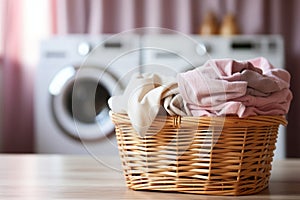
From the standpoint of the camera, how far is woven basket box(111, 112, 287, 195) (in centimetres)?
79

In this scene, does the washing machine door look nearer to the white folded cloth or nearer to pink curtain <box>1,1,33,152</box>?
the white folded cloth

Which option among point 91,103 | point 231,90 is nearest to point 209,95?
point 231,90

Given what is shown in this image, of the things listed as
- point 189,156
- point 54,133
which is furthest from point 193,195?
point 54,133

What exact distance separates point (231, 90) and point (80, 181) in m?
0.31

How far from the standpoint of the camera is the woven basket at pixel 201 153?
0.79 metres

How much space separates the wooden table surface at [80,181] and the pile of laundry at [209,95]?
11 centimetres

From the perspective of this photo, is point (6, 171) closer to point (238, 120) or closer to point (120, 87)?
point (120, 87)

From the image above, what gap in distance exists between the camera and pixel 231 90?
31.3 inches

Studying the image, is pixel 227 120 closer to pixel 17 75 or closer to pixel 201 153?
pixel 201 153

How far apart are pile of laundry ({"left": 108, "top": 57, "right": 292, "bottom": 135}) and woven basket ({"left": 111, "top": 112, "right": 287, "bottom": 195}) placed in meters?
0.01

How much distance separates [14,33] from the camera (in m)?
3.52

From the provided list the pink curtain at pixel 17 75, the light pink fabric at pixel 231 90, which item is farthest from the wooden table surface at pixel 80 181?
the pink curtain at pixel 17 75

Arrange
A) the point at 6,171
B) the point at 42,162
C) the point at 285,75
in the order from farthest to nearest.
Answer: the point at 42,162, the point at 6,171, the point at 285,75

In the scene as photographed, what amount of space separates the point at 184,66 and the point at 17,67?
2821 mm
